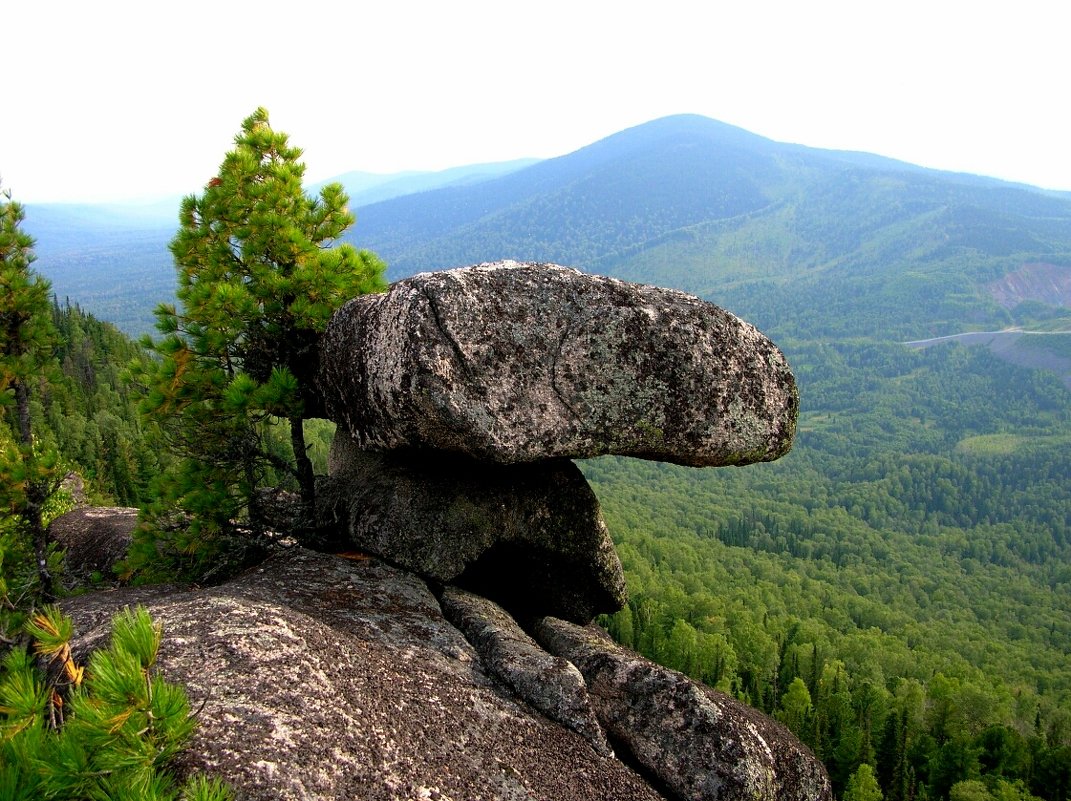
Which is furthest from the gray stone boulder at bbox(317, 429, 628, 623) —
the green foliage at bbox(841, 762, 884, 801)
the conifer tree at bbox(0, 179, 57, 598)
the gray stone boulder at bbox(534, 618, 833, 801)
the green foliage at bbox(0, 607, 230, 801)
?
the green foliage at bbox(841, 762, 884, 801)

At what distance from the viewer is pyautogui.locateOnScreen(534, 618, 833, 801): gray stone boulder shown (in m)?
8.61

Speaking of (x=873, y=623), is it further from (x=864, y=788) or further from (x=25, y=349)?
(x=25, y=349)

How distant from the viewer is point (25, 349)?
39.8 feet

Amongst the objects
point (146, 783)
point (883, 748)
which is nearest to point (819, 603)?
point (883, 748)

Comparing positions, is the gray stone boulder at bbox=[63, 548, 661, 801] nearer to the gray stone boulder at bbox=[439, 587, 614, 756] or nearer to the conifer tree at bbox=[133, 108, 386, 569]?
the gray stone boulder at bbox=[439, 587, 614, 756]

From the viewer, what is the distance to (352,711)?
690cm

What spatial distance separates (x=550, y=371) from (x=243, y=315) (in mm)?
5985

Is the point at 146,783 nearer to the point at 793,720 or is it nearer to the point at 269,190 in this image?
the point at 269,190

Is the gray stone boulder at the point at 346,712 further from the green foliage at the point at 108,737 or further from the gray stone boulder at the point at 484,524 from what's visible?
the gray stone boulder at the point at 484,524

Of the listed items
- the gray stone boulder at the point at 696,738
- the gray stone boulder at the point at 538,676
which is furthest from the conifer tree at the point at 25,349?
the gray stone boulder at the point at 696,738

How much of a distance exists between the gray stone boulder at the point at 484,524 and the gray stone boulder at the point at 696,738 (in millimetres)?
3573

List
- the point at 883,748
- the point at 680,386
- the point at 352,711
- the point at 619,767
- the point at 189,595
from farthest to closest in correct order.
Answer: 1. the point at 883,748
2. the point at 680,386
3. the point at 189,595
4. the point at 619,767
5. the point at 352,711

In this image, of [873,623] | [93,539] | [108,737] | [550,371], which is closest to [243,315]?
[550,371]

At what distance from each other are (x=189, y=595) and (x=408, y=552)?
13.3 feet
